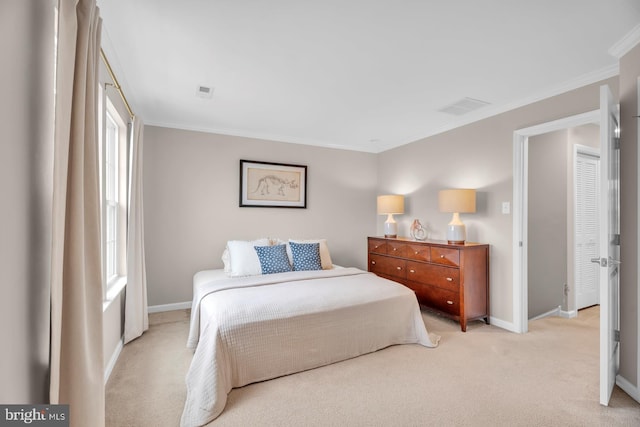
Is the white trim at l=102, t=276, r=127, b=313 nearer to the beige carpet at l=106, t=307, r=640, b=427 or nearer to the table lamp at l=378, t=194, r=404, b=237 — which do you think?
the beige carpet at l=106, t=307, r=640, b=427

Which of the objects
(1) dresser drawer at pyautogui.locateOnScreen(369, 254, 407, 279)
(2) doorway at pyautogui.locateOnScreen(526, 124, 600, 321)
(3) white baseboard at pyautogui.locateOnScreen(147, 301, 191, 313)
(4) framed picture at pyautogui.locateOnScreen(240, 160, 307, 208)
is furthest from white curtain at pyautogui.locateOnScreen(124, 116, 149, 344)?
(2) doorway at pyautogui.locateOnScreen(526, 124, 600, 321)

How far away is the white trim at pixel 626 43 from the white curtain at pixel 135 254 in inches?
156

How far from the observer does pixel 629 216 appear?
6.91ft

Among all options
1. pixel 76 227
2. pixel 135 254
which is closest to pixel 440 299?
pixel 135 254

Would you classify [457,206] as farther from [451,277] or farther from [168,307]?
[168,307]

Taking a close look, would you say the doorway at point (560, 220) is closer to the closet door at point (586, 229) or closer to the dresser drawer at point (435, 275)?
the closet door at point (586, 229)

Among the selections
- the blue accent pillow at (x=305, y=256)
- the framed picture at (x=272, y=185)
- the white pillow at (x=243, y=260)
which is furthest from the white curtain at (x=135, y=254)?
the blue accent pillow at (x=305, y=256)

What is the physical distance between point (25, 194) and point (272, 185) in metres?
3.41

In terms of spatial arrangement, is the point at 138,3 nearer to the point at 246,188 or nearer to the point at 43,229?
the point at 43,229

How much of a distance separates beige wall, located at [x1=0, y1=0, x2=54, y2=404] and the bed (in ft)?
3.31

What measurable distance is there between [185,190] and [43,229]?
2.87m

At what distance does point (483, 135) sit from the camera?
11.5ft

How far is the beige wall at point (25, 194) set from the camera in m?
0.91

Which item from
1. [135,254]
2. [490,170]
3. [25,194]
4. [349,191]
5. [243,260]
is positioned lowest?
[243,260]
